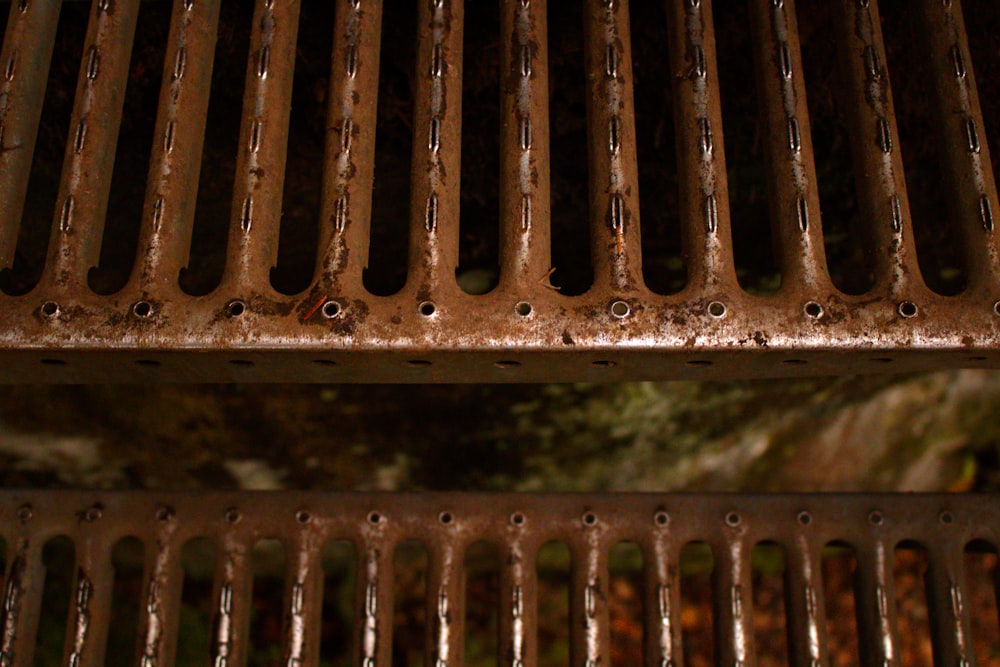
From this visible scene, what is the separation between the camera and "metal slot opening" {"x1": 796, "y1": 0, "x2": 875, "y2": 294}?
3.82 ft

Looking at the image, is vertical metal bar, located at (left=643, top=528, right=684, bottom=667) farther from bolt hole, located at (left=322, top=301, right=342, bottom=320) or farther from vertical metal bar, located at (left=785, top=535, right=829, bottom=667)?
bolt hole, located at (left=322, top=301, right=342, bottom=320)

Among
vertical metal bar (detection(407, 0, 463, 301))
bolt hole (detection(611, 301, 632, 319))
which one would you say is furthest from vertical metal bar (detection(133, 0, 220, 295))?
bolt hole (detection(611, 301, 632, 319))

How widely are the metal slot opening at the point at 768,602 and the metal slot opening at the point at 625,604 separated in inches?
9.7

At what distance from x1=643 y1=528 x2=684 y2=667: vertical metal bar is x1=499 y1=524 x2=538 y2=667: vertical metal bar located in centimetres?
15

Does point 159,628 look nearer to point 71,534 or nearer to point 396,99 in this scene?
point 71,534

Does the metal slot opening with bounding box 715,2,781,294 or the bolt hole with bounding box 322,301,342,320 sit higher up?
the metal slot opening with bounding box 715,2,781,294

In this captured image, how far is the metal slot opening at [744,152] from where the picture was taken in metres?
1.16

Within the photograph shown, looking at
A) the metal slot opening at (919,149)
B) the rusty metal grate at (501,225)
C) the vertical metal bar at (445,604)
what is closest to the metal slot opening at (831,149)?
the metal slot opening at (919,149)

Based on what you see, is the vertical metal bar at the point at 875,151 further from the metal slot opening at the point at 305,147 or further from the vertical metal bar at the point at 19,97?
the vertical metal bar at the point at 19,97

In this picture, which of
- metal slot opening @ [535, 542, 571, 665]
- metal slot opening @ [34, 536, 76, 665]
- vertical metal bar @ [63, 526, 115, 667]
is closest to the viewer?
vertical metal bar @ [63, 526, 115, 667]

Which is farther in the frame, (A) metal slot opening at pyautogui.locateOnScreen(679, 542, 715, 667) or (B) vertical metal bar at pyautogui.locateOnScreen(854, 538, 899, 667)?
(A) metal slot opening at pyautogui.locateOnScreen(679, 542, 715, 667)

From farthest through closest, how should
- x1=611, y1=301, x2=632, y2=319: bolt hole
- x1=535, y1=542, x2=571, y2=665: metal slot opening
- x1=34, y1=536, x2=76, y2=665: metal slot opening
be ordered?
x1=535, y1=542, x2=571, y2=665: metal slot opening → x1=34, y1=536, x2=76, y2=665: metal slot opening → x1=611, y1=301, x2=632, y2=319: bolt hole

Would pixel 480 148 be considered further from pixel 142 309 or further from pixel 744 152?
pixel 142 309

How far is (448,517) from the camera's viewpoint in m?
1.17
